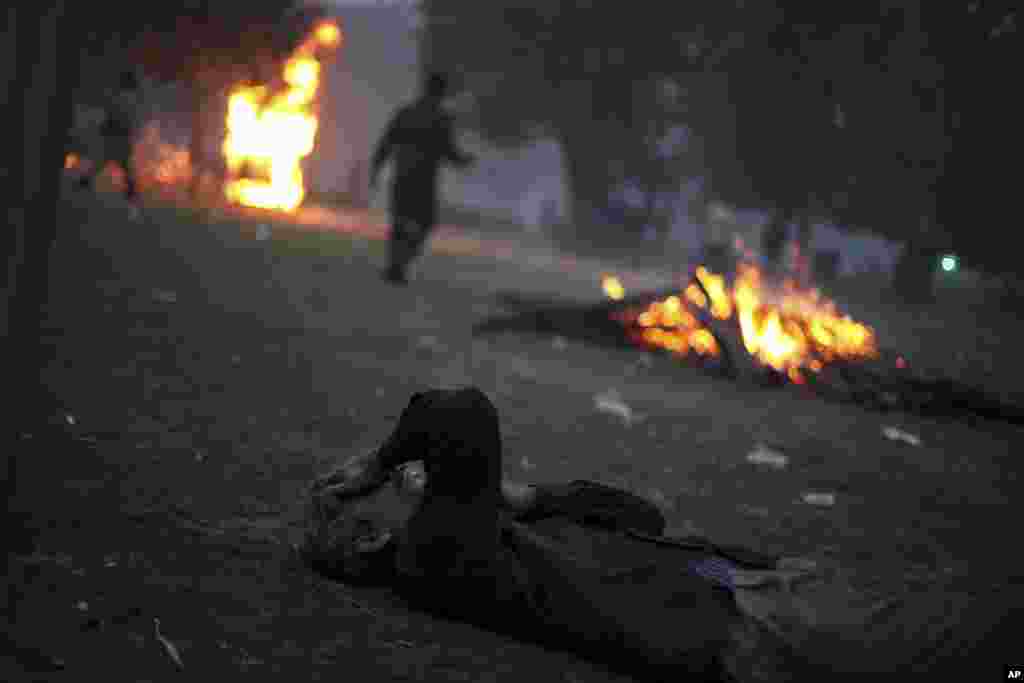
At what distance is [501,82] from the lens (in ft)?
104

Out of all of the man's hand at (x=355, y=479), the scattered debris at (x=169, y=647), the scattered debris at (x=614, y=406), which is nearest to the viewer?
the scattered debris at (x=169, y=647)

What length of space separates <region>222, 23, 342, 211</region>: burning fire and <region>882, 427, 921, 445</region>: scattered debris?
2187 centimetres

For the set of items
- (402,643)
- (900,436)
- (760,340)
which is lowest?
(402,643)

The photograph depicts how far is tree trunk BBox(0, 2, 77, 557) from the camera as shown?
2.87 meters

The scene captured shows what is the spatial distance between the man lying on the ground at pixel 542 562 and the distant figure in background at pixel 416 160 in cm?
1031

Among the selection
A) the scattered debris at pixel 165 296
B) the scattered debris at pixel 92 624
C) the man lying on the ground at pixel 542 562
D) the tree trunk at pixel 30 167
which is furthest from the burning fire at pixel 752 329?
the scattered debris at pixel 92 624

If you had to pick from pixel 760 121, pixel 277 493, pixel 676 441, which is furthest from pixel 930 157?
pixel 760 121

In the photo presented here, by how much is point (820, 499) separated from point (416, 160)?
9.19m

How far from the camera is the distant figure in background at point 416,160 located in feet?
44.1

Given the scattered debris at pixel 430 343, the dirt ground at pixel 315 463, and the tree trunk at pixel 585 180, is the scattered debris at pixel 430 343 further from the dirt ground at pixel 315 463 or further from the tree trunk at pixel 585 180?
the tree trunk at pixel 585 180

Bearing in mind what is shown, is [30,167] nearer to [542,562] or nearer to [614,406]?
[542,562]

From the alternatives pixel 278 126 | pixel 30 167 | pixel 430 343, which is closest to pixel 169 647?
pixel 30 167

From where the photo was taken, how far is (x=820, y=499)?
5734 millimetres

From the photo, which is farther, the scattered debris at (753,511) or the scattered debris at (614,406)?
the scattered debris at (614,406)
